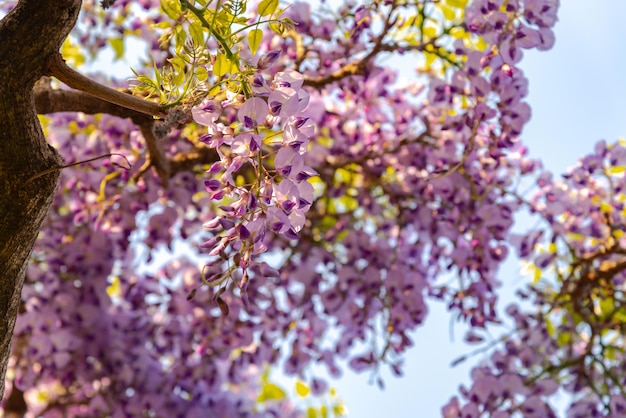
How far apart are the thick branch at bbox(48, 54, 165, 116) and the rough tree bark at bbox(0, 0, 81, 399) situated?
0.06ft

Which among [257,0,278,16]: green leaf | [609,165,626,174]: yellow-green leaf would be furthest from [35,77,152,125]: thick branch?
[609,165,626,174]: yellow-green leaf

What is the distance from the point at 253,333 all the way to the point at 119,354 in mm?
512

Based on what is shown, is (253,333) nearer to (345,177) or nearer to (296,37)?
(345,177)

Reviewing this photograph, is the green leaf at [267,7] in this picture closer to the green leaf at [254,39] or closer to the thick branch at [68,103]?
the green leaf at [254,39]

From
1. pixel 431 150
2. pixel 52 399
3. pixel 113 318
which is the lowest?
pixel 52 399

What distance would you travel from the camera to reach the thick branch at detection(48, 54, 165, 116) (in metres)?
1.14

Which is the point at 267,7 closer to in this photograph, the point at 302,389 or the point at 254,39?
the point at 254,39

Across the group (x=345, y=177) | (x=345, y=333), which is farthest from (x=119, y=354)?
(x=345, y=177)

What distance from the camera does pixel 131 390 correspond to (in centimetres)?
283

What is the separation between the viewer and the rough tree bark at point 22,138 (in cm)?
108

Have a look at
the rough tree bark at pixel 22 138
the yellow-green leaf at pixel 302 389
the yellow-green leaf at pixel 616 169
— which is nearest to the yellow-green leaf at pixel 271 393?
the yellow-green leaf at pixel 302 389

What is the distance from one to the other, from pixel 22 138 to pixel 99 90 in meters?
0.13

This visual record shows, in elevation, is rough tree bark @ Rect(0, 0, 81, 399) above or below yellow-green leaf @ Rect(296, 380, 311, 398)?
below

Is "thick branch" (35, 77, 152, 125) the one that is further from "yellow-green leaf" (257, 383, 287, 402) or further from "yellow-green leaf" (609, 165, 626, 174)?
"yellow-green leaf" (257, 383, 287, 402)
